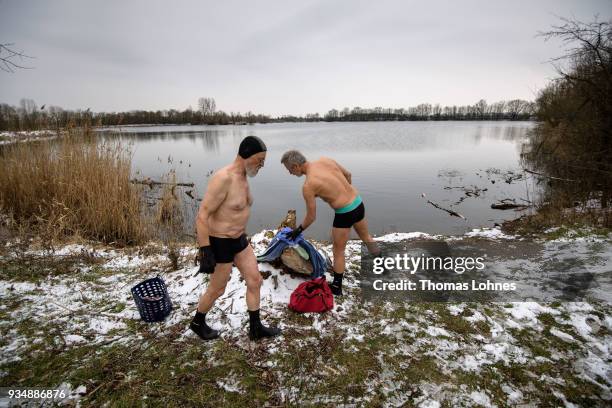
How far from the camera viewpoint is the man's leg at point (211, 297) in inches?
117

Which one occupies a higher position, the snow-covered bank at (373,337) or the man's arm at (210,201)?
the man's arm at (210,201)

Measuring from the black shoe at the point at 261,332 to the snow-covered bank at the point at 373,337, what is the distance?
9cm

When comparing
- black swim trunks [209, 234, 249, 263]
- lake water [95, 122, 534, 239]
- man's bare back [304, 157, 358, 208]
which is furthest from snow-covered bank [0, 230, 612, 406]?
lake water [95, 122, 534, 239]

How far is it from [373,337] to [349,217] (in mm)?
1450

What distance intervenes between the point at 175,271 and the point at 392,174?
46.5ft

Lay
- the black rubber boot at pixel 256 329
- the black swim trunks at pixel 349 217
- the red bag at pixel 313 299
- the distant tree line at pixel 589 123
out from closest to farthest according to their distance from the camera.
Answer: the black rubber boot at pixel 256 329 → the red bag at pixel 313 299 → the black swim trunks at pixel 349 217 → the distant tree line at pixel 589 123

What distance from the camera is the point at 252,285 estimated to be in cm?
308

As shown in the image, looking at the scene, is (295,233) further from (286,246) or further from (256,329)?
(256,329)

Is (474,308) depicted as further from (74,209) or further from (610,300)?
(74,209)

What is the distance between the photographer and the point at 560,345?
312 cm

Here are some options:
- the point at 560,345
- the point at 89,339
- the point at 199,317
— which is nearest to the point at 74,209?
the point at 89,339

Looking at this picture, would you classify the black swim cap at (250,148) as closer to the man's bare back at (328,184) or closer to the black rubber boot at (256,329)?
the man's bare back at (328,184)

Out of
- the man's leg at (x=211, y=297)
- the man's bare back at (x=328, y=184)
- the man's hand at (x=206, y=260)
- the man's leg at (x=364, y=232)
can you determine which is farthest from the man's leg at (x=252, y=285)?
the man's leg at (x=364, y=232)

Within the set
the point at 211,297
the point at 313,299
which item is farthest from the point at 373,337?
the point at 211,297
